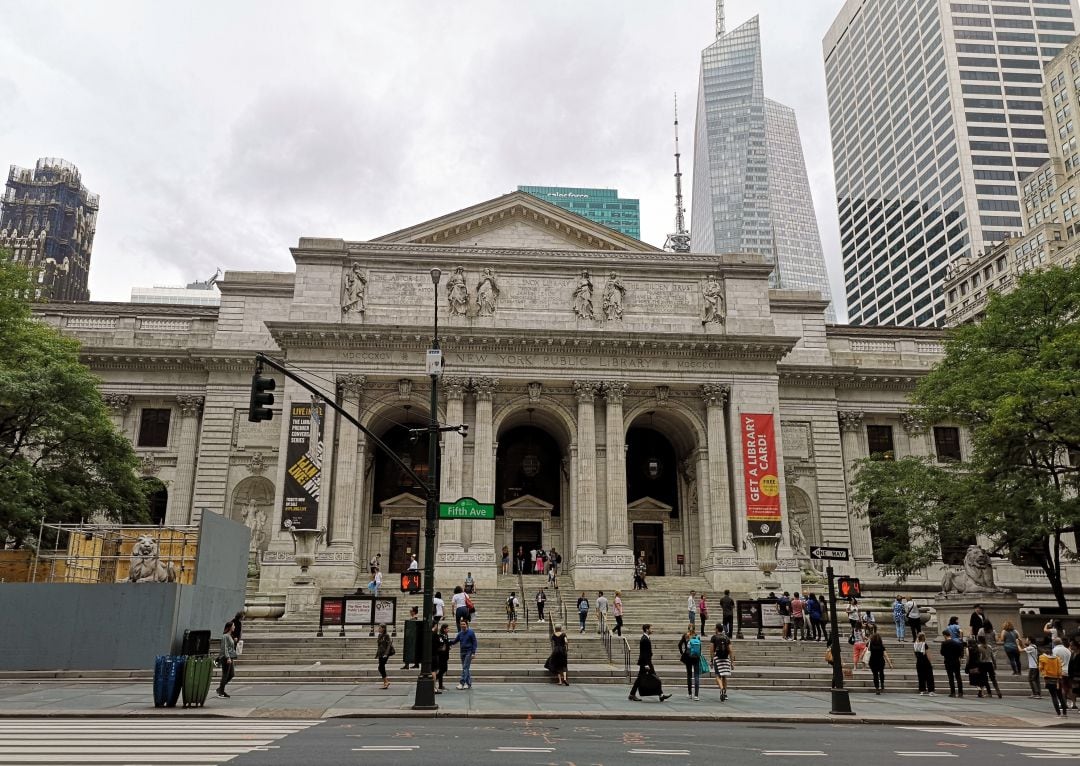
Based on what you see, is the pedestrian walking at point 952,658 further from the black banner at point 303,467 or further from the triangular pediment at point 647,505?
the black banner at point 303,467

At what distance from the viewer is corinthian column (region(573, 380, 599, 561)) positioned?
4116cm

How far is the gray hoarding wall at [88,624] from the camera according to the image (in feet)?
80.8

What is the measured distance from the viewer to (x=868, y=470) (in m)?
40.1

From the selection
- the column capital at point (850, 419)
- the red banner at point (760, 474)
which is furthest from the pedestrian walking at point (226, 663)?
the column capital at point (850, 419)

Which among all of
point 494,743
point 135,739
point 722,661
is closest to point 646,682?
point 722,661

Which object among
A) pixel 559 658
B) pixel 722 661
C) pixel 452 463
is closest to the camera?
pixel 722 661

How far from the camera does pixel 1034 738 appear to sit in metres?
15.3

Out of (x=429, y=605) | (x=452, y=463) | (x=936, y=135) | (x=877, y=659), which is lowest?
(x=877, y=659)

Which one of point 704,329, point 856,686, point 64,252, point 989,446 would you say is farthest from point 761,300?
point 64,252

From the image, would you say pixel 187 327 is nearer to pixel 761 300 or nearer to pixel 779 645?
pixel 761 300

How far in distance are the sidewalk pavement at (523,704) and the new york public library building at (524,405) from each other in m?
17.6

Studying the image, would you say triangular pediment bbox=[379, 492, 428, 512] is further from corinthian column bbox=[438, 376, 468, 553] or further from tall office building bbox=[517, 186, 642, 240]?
tall office building bbox=[517, 186, 642, 240]

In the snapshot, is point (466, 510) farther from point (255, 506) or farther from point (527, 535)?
point (255, 506)

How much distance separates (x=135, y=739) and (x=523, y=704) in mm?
Answer: 8282
